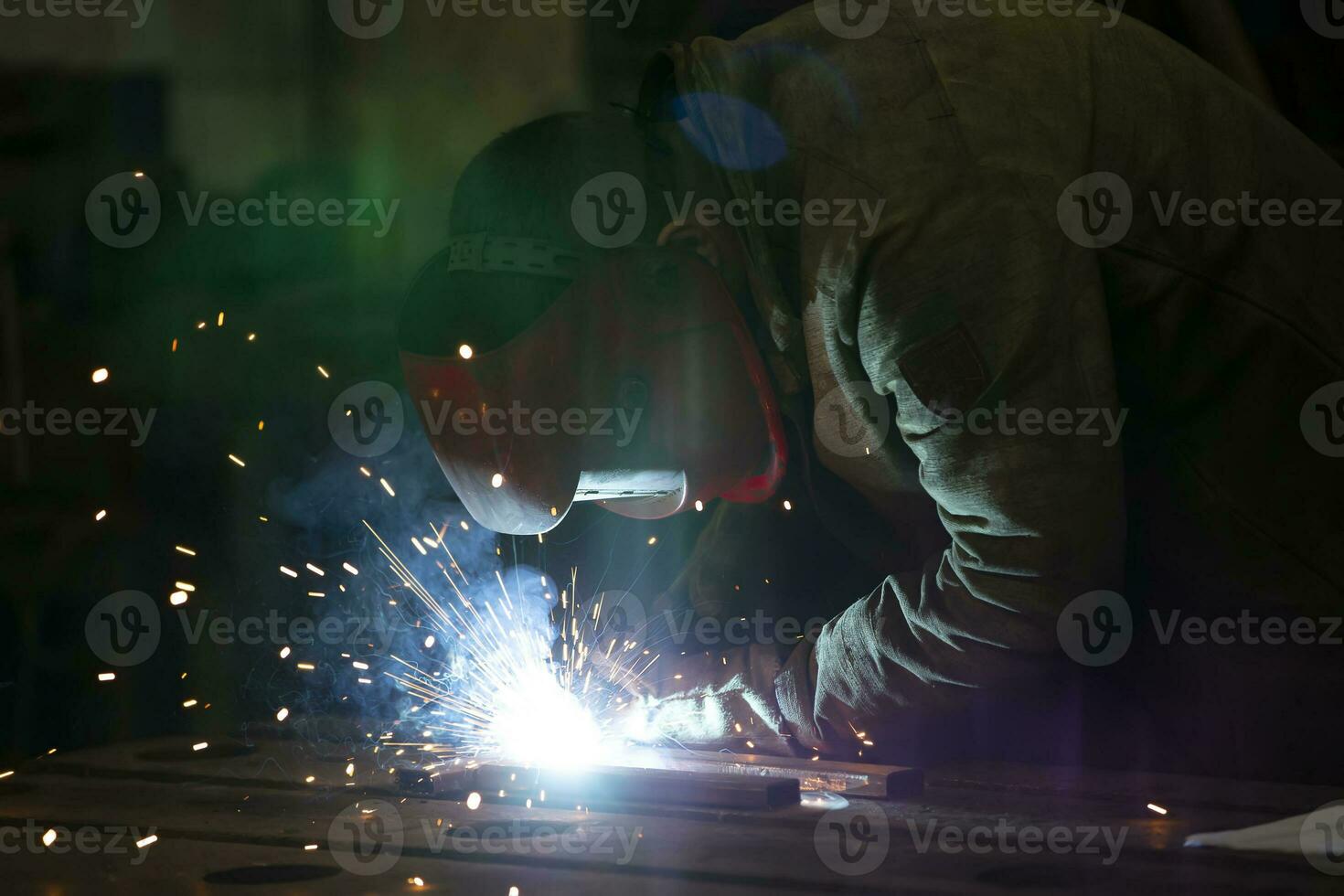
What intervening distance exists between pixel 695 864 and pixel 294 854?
0.42m

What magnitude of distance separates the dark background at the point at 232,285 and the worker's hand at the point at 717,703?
2.21 ft

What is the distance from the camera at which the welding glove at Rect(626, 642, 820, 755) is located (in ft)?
6.61

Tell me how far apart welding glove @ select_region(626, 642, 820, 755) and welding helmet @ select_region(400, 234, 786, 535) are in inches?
12.1

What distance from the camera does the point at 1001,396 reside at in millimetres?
1628

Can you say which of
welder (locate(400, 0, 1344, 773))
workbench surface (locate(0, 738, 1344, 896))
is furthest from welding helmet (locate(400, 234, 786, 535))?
workbench surface (locate(0, 738, 1344, 896))

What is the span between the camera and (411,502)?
2.88 meters

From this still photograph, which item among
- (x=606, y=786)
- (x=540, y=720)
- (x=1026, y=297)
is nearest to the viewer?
(x=1026, y=297)

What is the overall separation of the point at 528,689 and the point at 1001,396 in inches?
38.4

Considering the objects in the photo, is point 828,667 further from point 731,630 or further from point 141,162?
point 141,162

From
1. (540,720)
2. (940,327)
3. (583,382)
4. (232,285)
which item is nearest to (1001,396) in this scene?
(940,327)

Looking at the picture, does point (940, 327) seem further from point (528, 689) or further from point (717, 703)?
point (528, 689)

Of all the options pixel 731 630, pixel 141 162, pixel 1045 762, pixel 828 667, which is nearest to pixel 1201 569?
pixel 1045 762

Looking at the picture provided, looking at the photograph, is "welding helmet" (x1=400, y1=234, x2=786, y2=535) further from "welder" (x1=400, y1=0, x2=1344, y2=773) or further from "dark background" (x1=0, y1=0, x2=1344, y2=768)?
"dark background" (x1=0, y1=0, x2=1344, y2=768)

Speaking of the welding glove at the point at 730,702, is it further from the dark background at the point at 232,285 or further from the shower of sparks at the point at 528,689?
the dark background at the point at 232,285
